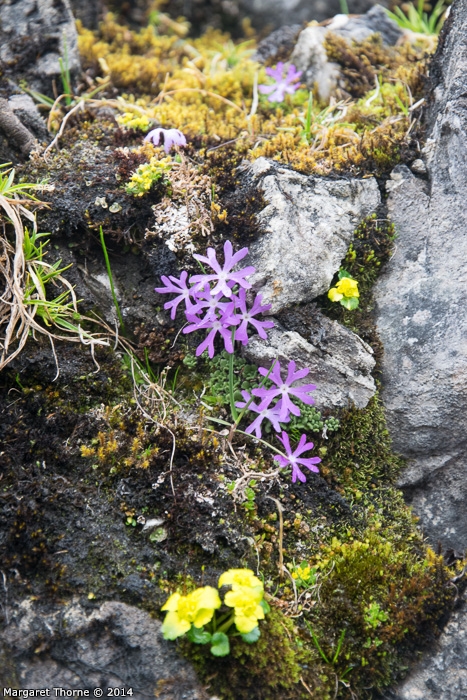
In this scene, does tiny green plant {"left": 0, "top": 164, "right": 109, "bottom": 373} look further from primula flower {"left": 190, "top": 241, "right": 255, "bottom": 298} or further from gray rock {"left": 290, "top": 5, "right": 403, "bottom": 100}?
gray rock {"left": 290, "top": 5, "right": 403, "bottom": 100}

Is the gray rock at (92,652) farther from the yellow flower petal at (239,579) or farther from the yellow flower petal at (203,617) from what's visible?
the yellow flower petal at (239,579)

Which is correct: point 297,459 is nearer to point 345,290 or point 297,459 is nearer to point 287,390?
point 287,390

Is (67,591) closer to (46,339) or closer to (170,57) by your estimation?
(46,339)

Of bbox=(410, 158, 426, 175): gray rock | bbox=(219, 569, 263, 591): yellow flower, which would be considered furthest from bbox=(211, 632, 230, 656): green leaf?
bbox=(410, 158, 426, 175): gray rock

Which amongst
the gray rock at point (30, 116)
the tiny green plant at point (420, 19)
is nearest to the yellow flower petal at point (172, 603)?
the gray rock at point (30, 116)

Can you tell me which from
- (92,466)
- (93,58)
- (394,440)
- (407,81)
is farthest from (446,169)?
(93,58)

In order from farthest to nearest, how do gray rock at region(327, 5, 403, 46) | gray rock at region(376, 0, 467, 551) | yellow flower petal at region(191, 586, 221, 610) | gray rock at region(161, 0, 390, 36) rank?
1. gray rock at region(161, 0, 390, 36)
2. gray rock at region(327, 5, 403, 46)
3. gray rock at region(376, 0, 467, 551)
4. yellow flower petal at region(191, 586, 221, 610)
